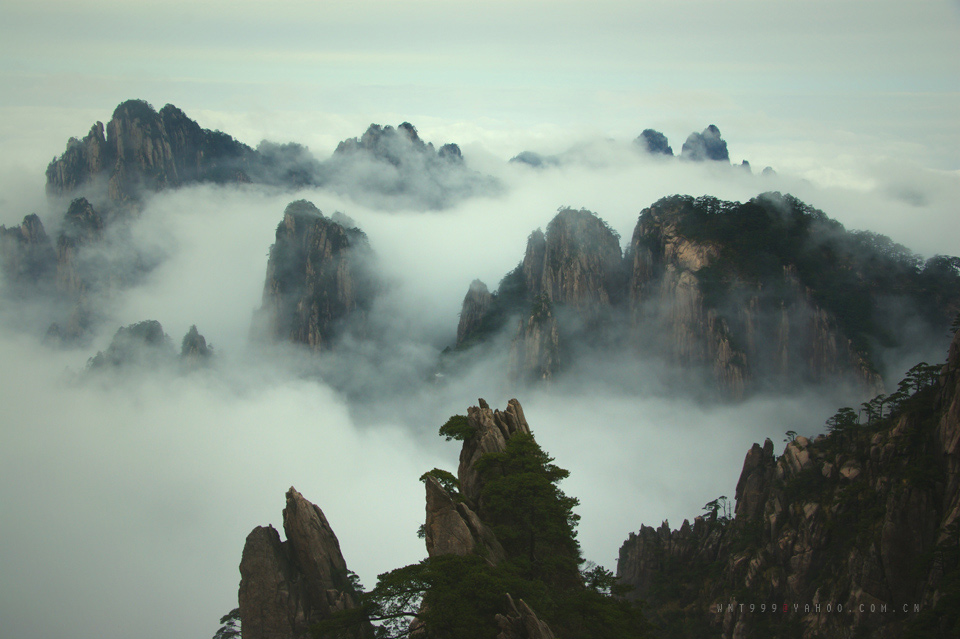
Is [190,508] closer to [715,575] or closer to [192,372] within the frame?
[192,372]

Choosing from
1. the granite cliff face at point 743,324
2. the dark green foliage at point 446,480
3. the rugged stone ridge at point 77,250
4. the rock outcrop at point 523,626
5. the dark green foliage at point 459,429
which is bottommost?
the rock outcrop at point 523,626

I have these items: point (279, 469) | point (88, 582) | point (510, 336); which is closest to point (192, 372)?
point (279, 469)

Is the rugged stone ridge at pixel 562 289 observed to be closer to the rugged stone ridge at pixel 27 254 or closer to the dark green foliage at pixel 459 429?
the dark green foliage at pixel 459 429

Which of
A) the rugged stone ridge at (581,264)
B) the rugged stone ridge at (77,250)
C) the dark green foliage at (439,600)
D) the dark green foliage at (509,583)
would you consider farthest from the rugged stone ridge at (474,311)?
the dark green foliage at (439,600)

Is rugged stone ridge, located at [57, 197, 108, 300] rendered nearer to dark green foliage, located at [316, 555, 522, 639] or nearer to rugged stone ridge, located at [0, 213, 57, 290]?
rugged stone ridge, located at [0, 213, 57, 290]

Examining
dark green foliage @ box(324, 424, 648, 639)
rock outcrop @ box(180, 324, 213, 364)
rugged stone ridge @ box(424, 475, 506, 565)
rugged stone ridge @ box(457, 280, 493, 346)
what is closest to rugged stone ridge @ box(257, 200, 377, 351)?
rock outcrop @ box(180, 324, 213, 364)

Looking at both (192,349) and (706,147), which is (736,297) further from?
(706,147)
